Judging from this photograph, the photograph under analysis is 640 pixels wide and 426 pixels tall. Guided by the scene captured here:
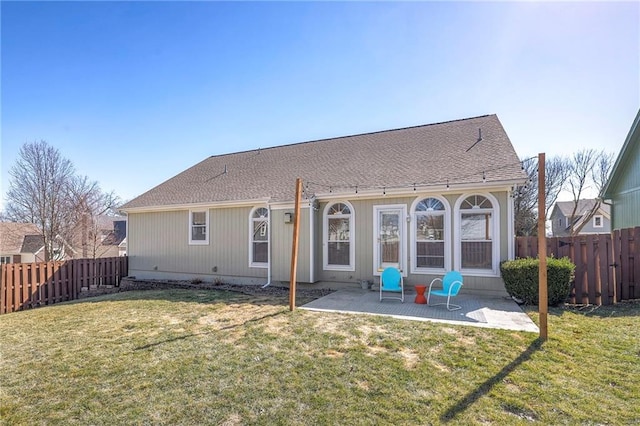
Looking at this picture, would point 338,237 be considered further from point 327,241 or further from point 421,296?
point 421,296

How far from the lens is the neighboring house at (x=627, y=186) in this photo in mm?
11656

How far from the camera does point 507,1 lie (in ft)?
24.9

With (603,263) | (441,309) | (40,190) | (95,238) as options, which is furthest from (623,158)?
(40,190)

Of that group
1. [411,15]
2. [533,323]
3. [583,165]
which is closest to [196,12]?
[411,15]

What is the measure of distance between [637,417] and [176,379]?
181 inches

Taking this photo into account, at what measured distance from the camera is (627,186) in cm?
1252

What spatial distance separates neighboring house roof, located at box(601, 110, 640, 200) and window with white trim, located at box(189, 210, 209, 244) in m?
15.9

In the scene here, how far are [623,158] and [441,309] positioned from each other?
11773 millimetres

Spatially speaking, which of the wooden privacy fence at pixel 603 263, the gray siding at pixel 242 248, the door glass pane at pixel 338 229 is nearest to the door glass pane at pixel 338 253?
the door glass pane at pixel 338 229

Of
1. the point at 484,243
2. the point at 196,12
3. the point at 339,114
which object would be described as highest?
the point at 196,12

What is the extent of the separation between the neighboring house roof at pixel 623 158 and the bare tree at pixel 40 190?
31706 mm

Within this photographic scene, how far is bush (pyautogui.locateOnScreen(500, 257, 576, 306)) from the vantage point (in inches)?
265

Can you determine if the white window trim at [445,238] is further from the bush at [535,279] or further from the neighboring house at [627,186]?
the neighboring house at [627,186]

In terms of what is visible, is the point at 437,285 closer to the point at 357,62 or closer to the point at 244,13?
the point at 357,62
